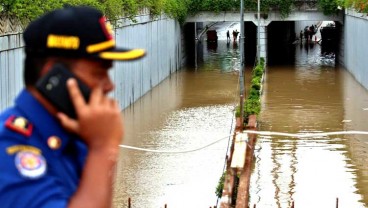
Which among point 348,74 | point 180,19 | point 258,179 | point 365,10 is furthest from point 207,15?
point 258,179

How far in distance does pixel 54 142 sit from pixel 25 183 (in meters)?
0.16

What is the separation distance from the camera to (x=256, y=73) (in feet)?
105

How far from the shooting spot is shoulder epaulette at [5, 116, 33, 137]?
199 cm

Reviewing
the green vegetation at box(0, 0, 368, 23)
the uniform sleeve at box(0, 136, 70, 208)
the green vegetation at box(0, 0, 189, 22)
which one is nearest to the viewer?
the uniform sleeve at box(0, 136, 70, 208)

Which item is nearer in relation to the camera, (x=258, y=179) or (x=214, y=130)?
(x=258, y=179)


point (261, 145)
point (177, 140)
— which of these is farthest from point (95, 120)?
point (177, 140)

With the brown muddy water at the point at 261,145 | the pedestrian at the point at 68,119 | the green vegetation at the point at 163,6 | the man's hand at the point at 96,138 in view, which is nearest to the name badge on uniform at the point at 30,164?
the pedestrian at the point at 68,119

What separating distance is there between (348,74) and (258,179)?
21.6 meters

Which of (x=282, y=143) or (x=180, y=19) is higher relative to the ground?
(x=180, y=19)

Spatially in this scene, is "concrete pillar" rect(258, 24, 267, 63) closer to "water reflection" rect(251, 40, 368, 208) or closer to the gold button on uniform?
"water reflection" rect(251, 40, 368, 208)

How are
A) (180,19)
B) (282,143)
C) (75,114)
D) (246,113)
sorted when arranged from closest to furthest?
(75,114) < (282,143) < (246,113) < (180,19)

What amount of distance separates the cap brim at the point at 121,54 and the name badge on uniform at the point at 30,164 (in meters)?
0.33

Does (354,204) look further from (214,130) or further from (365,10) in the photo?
(365,10)

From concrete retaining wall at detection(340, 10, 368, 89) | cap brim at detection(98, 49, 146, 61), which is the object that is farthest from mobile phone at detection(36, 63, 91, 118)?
concrete retaining wall at detection(340, 10, 368, 89)
